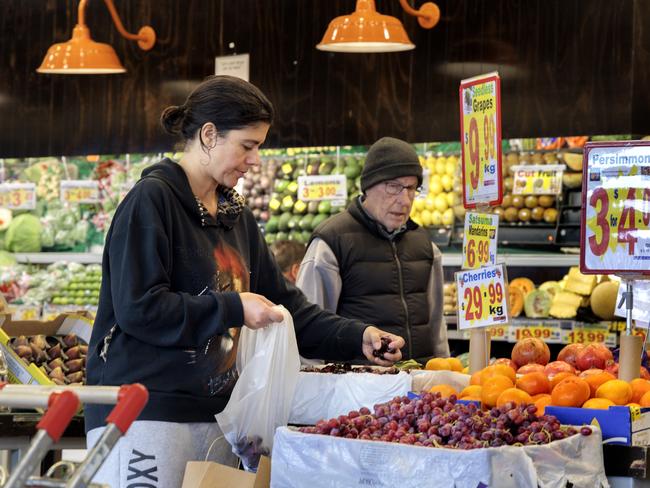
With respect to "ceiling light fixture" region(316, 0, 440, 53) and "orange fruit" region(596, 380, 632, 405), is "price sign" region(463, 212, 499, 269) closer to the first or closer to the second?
"orange fruit" region(596, 380, 632, 405)

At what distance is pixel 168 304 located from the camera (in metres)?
2.93

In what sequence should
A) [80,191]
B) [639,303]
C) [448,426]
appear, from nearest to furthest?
[448,426], [639,303], [80,191]

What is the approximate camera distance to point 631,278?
3.61 metres

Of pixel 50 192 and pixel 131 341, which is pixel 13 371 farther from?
pixel 50 192

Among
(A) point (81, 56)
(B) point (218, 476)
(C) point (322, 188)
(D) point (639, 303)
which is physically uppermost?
(A) point (81, 56)

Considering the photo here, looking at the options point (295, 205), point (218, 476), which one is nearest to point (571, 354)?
point (218, 476)

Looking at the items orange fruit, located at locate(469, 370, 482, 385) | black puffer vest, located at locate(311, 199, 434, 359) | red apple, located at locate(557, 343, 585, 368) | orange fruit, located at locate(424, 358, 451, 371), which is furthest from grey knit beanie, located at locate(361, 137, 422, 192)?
orange fruit, located at locate(469, 370, 482, 385)

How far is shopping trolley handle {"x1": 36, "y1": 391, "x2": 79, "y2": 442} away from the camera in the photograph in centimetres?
175

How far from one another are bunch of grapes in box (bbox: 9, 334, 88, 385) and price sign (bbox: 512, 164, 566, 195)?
125 inches

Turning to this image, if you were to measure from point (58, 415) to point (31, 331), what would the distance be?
308 cm

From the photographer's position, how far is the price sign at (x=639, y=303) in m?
3.64

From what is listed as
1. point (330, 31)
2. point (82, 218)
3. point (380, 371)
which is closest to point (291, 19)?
point (330, 31)

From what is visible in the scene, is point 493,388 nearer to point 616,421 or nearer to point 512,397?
point 512,397

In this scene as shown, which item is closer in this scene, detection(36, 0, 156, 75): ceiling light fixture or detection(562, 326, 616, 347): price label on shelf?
detection(562, 326, 616, 347): price label on shelf
